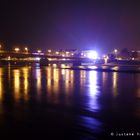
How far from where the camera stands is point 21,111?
52.4 ft

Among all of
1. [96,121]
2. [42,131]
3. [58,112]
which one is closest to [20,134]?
[42,131]

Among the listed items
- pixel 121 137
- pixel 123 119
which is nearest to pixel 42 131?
pixel 121 137

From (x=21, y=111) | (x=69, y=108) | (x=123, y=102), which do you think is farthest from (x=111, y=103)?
(x=21, y=111)

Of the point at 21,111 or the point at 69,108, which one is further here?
the point at 69,108

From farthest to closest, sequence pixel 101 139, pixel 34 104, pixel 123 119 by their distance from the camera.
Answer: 1. pixel 34 104
2. pixel 123 119
3. pixel 101 139

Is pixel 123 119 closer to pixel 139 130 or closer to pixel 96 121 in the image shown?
pixel 96 121

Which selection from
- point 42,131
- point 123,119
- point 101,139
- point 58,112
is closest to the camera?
point 101,139

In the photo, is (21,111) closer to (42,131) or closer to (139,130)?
(42,131)

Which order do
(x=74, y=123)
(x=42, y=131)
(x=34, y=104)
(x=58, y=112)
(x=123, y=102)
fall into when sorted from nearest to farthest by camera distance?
(x=42, y=131) < (x=74, y=123) < (x=58, y=112) < (x=34, y=104) < (x=123, y=102)

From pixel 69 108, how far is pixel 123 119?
12.3 ft

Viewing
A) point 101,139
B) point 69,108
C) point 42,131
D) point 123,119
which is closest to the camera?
point 101,139

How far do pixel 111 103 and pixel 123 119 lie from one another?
515 centimetres

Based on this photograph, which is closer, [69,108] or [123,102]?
[69,108]

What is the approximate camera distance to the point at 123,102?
1969 cm
